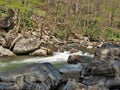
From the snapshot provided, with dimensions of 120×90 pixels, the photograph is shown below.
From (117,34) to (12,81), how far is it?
51930 millimetres

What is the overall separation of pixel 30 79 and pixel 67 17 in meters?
51.0

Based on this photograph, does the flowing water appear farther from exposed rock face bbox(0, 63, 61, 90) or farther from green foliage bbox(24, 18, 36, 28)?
green foliage bbox(24, 18, 36, 28)

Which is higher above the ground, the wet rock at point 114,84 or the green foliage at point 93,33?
the wet rock at point 114,84

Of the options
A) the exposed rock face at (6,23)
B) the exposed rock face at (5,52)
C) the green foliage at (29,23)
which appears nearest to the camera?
the exposed rock face at (5,52)

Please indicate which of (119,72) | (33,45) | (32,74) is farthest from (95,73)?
(33,45)

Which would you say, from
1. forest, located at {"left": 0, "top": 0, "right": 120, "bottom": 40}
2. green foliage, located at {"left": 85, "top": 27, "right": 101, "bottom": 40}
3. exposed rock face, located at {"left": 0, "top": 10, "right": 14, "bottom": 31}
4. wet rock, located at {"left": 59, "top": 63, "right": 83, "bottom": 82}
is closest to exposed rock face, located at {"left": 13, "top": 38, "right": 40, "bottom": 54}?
wet rock, located at {"left": 59, "top": 63, "right": 83, "bottom": 82}

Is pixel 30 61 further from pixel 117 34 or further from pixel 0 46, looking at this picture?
pixel 117 34

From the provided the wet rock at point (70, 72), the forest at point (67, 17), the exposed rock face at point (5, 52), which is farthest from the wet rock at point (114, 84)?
the forest at point (67, 17)

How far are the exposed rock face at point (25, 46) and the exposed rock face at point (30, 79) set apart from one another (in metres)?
15.1

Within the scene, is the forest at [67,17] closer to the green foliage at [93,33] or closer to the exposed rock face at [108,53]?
the green foliage at [93,33]

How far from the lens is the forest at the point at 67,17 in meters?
53.5

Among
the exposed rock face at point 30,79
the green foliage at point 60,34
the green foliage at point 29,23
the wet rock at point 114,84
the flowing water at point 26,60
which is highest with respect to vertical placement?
the exposed rock face at point 30,79

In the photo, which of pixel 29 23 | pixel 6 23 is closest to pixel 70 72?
pixel 6 23

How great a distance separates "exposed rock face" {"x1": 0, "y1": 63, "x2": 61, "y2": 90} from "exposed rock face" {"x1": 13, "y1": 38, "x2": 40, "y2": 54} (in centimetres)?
1509
